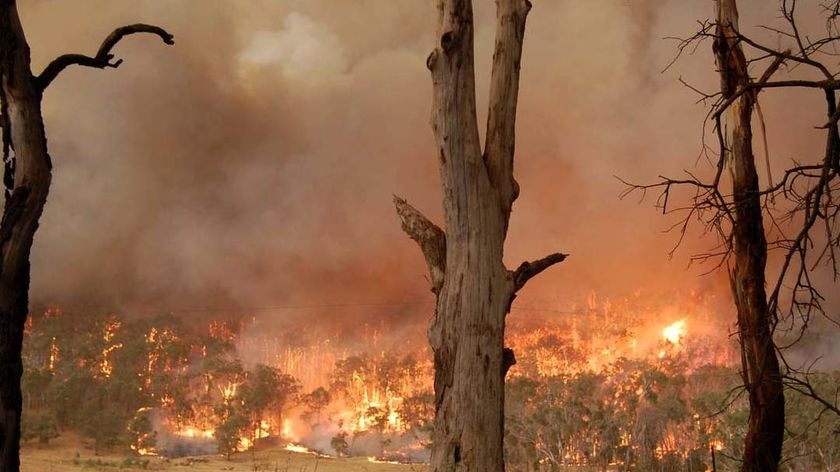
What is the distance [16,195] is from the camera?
5164 millimetres

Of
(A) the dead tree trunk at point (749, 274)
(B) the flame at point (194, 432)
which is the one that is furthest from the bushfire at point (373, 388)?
(A) the dead tree trunk at point (749, 274)

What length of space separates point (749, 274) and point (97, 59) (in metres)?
5.55

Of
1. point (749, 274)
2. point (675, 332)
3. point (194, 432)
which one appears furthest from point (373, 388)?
point (749, 274)

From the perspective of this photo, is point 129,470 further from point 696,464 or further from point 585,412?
point 696,464

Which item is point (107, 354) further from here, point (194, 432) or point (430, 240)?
point (430, 240)

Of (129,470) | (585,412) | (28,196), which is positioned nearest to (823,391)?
(585,412)

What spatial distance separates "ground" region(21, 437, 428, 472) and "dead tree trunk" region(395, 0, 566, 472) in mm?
10141

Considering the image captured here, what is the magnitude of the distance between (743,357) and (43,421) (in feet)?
106

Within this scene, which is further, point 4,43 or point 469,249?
point 469,249

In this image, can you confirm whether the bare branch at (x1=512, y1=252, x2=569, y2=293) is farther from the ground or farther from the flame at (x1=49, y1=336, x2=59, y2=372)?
the flame at (x1=49, y1=336, x2=59, y2=372)

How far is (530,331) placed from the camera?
67125 millimetres

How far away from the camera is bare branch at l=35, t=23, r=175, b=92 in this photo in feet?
18.0

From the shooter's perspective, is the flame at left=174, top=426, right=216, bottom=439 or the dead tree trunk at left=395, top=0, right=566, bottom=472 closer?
the dead tree trunk at left=395, top=0, right=566, bottom=472

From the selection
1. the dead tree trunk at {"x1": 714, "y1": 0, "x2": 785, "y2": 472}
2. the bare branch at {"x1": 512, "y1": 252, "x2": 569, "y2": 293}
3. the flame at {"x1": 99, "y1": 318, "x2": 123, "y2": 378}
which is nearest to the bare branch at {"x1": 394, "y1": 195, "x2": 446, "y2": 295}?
the bare branch at {"x1": 512, "y1": 252, "x2": 569, "y2": 293}
